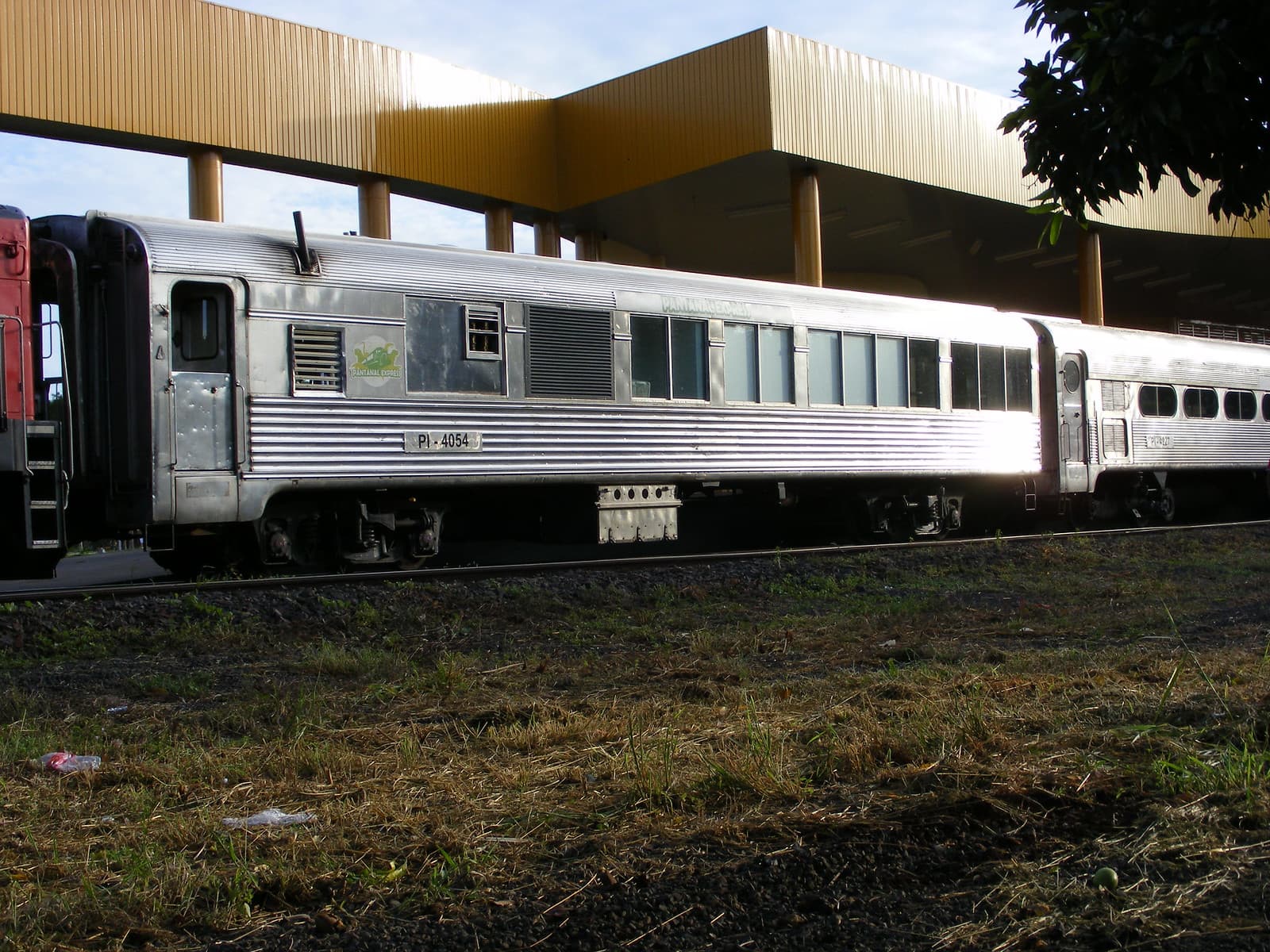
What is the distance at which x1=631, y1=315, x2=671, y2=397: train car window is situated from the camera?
11930mm

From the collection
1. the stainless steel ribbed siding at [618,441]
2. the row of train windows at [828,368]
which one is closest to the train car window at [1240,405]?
the row of train windows at [828,368]

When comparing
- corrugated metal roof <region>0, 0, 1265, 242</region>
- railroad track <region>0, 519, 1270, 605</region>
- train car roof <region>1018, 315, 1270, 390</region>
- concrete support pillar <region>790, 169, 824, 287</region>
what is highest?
corrugated metal roof <region>0, 0, 1265, 242</region>

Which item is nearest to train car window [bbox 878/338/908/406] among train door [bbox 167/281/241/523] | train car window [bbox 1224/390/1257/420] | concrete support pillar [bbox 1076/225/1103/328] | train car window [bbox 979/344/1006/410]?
train car window [bbox 979/344/1006/410]

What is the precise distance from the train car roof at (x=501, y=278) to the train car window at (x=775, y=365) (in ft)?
0.70

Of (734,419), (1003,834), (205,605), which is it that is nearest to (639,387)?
(734,419)

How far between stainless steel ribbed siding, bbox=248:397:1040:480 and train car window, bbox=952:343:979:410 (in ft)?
0.75

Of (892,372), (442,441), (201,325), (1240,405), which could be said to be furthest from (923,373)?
(1240,405)

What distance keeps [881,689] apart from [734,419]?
25.3ft

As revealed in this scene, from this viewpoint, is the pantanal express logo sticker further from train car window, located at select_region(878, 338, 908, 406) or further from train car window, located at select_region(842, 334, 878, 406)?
train car window, located at select_region(878, 338, 908, 406)

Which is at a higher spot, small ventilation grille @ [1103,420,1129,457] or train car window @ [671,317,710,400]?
train car window @ [671,317,710,400]

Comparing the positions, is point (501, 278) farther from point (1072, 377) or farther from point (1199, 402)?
point (1199, 402)

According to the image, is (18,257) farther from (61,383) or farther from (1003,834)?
(1003,834)

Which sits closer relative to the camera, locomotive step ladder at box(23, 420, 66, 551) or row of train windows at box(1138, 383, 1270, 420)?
locomotive step ladder at box(23, 420, 66, 551)

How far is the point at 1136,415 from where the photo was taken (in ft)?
58.7
